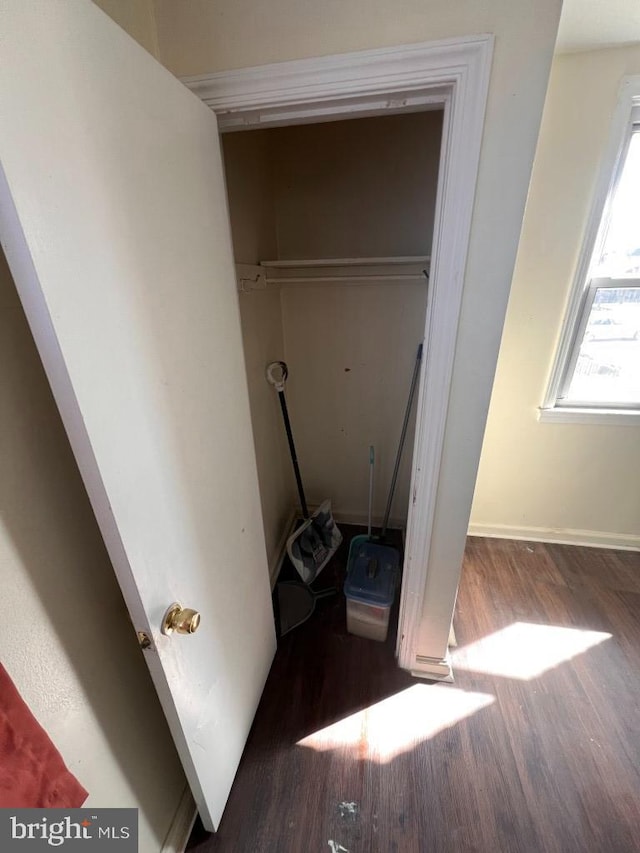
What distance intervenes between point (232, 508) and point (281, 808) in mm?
987

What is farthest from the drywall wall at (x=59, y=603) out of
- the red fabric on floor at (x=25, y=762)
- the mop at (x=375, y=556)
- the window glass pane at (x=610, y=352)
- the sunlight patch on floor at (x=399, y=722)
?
the window glass pane at (x=610, y=352)

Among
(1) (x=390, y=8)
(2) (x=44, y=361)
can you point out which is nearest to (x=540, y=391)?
(1) (x=390, y=8)

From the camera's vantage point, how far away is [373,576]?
158 centimetres

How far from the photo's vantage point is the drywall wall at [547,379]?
55.7 inches

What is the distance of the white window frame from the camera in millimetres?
1418

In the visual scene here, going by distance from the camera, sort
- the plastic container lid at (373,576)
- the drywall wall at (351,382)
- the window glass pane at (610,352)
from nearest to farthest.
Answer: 1. the plastic container lid at (373,576)
2. the window glass pane at (610,352)
3. the drywall wall at (351,382)

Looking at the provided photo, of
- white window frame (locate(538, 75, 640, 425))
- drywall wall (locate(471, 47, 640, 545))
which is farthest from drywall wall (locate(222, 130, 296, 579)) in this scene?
white window frame (locate(538, 75, 640, 425))

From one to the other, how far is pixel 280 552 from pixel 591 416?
1875mm

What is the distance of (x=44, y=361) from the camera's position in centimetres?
46

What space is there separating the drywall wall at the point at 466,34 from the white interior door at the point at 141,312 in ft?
0.55

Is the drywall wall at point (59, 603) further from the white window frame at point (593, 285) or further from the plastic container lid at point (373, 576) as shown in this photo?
the white window frame at point (593, 285)

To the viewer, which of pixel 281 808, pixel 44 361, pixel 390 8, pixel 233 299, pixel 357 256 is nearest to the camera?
pixel 44 361

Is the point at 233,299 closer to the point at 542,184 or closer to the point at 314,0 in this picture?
the point at 314,0

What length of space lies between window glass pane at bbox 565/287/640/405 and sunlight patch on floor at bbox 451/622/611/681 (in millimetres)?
1167
